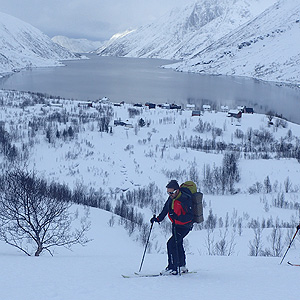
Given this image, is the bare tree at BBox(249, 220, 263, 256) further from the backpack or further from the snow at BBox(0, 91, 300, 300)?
the backpack

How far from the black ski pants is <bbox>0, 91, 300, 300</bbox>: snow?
0.30 metres

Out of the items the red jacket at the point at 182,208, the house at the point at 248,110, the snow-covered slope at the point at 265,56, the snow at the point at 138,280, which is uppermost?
the snow-covered slope at the point at 265,56

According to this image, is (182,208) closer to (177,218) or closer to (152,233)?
(177,218)

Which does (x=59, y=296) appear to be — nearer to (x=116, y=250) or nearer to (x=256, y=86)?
(x=116, y=250)

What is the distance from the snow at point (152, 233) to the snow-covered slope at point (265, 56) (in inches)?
3782

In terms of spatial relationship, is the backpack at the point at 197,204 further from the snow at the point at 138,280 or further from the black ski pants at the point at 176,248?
the snow at the point at 138,280

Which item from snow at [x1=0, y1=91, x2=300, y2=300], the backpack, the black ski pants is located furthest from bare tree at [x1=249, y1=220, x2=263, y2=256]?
the backpack

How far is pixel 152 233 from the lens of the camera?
1966cm

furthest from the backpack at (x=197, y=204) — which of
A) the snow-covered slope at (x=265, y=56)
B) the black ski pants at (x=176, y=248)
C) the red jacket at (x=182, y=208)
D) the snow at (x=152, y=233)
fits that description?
the snow-covered slope at (x=265, y=56)

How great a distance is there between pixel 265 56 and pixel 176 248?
170 meters

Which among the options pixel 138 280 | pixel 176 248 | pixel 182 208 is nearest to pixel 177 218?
pixel 182 208

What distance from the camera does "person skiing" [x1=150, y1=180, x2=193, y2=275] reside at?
631 centimetres

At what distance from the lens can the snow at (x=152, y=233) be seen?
6016 millimetres

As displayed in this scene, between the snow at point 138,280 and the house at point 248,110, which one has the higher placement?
the house at point 248,110
